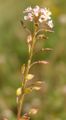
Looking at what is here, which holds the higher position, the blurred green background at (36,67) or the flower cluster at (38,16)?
the blurred green background at (36,67)

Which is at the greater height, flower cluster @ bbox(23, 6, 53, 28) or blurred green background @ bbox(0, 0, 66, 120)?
blurred green background @ bbox(0, 0, 66, 120)

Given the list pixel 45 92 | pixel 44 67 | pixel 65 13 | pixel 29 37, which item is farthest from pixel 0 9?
pixel 29 37

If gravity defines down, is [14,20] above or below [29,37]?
above

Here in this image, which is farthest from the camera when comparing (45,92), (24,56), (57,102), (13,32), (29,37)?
(13,32)

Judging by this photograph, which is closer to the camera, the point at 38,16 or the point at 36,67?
the point at 38,16

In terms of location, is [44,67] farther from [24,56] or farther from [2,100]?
[2,100]

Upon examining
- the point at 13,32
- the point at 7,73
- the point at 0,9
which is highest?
the point at 0,9

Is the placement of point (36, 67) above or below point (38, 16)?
above

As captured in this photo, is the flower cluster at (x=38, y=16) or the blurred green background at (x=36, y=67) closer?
the flower cluster at (x=38, y=16)
